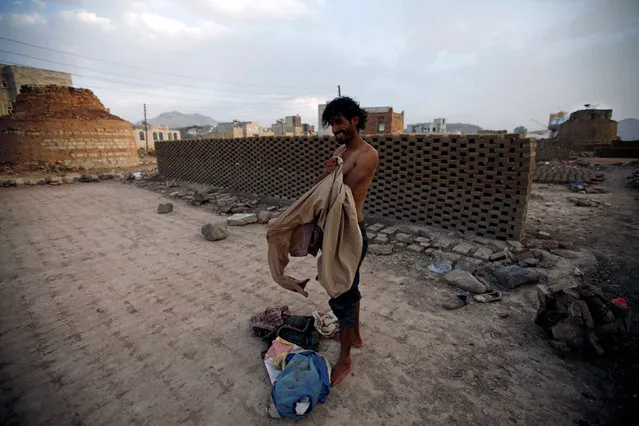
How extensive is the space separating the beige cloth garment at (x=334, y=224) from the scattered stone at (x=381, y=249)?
257 centimetres

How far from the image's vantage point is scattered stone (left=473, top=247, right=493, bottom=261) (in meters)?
3.91

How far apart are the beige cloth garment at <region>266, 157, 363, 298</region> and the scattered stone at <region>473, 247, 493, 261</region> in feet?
9.55

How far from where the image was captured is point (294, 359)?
2.02 m

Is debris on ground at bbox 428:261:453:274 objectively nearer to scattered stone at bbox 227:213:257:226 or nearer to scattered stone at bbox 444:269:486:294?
scattered stone at bbox 444:269:486:294

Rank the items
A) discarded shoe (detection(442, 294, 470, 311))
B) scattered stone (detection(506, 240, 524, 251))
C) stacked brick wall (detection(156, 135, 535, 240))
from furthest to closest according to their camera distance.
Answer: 1. stacked brick wall (detection(156, 135, 535, 240))
2. scattered stone (detection(506, 240, 524, 251))
3. discarded shoe (detection(442, 294, 470, 311))

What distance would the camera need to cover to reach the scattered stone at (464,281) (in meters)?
3.21

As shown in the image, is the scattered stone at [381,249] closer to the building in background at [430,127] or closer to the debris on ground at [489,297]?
the debris on ground at [489,297]

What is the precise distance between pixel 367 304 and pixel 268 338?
3.75ft

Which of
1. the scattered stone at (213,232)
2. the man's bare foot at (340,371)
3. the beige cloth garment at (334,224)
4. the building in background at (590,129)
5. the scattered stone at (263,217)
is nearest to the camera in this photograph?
the beige cloth garment at (334,224)

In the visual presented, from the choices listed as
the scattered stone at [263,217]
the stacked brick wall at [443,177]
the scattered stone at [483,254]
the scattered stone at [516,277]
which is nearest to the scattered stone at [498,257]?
the scattered stone at [483,254]

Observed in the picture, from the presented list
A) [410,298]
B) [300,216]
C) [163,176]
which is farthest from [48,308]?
[163,176]

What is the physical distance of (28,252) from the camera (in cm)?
460

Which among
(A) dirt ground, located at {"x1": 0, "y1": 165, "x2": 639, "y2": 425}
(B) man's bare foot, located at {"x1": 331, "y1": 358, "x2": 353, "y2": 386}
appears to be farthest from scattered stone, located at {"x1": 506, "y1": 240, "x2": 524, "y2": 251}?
(B) man's bare foot, located at {"x1": 331, "y1": 358, "x2": 353, "y2": 386}

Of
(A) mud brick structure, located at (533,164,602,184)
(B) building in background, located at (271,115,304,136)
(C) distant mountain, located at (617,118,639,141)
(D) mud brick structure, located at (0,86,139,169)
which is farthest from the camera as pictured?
(C) distant mountain, located at (617,118,639,141)
